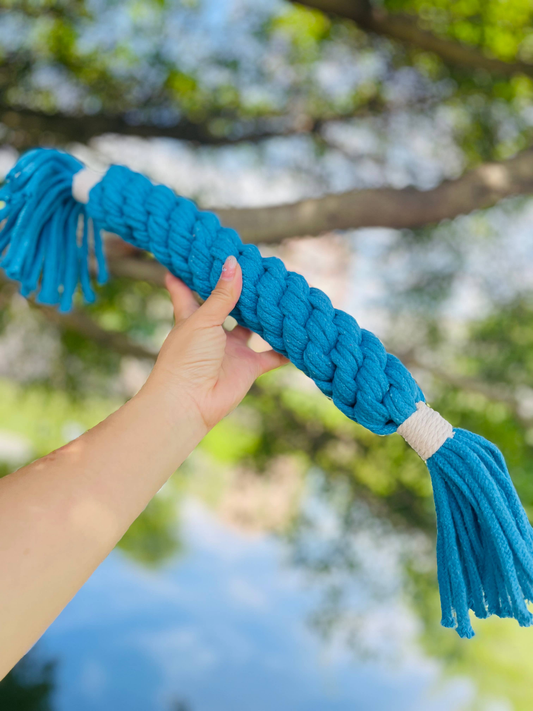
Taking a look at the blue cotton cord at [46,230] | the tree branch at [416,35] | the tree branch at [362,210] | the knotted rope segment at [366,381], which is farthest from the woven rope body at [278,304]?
the tree branch at [416,35]

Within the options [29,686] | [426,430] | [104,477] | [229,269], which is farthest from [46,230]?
[29,686]

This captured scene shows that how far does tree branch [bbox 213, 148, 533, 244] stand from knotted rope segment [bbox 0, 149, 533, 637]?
521 millimetres

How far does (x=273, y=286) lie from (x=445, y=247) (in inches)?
70.1

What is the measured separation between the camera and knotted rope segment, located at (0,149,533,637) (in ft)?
2.00

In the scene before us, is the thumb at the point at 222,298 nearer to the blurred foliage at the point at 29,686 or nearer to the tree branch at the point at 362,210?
the tree branch at the point at 362,210

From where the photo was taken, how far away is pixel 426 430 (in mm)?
642

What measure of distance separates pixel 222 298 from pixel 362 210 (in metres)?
0.74

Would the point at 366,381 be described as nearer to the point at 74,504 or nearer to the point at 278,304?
the point at 278,304

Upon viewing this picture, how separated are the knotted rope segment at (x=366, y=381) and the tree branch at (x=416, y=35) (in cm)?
125

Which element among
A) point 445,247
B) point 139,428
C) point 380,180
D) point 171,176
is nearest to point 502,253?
point 445,247

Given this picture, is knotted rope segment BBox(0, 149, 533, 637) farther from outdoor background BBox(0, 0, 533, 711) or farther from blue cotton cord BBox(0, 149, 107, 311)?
outdoor background BBox(0, 0, 533, 711)

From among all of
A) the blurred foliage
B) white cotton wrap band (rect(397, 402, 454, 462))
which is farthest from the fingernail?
the blurred foliage

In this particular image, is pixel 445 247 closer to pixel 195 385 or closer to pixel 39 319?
pixel 39 319

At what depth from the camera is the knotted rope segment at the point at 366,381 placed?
609 millimetres
